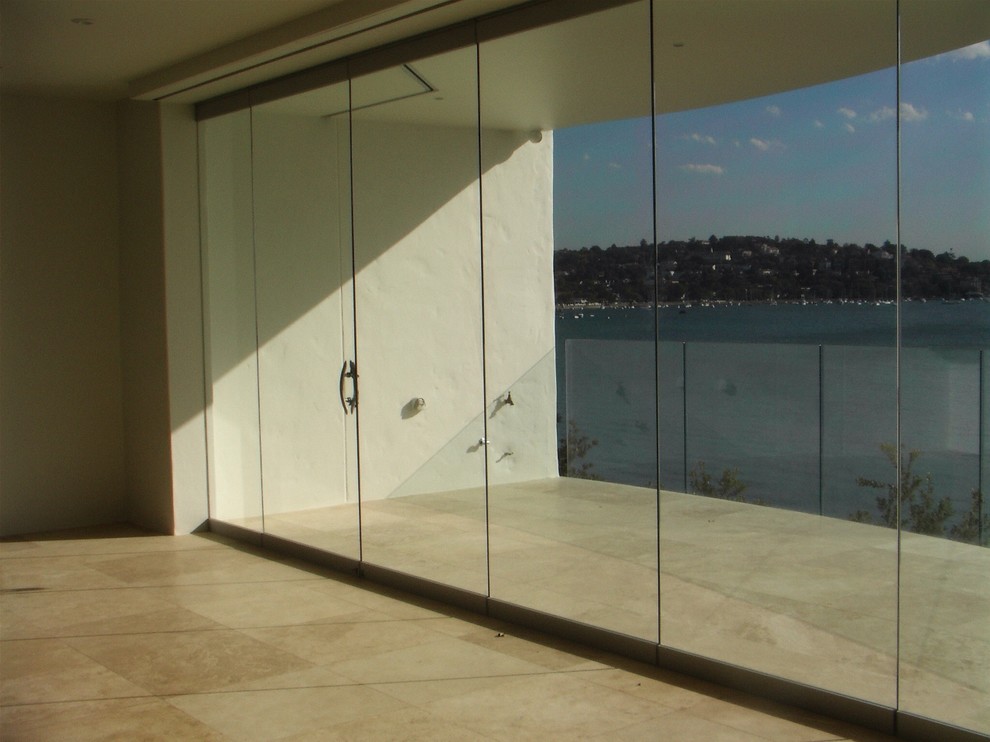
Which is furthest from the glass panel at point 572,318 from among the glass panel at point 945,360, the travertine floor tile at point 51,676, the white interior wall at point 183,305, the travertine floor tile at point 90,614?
the white interior wall at point 183,305

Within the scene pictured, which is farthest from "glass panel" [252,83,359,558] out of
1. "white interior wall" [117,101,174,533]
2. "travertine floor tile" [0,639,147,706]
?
"travertine floor tile" [0,639,147,706]

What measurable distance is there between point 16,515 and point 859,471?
247 inches

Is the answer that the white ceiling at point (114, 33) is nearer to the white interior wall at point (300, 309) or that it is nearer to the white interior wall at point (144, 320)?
the white interior wall at point (144, 320)

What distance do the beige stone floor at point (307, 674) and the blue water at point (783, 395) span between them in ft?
2.88

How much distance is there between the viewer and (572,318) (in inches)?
195

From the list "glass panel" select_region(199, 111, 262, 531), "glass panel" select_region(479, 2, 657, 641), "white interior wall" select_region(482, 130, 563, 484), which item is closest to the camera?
"glass panel" select_region(479, 2, 657, 641)

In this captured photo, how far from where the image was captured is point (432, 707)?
4.36 meters

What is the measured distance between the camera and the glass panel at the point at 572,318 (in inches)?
184

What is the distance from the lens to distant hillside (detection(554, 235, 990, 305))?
3730 mm

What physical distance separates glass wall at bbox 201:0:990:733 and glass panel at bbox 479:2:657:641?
0.01 meters

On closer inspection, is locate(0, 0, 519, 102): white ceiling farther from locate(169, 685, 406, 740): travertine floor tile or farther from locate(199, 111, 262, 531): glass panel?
locate(169, 685, 406, 740): travertine floor tile

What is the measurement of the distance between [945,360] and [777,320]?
68 centimetres

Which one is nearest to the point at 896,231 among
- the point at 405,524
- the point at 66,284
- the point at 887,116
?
the point at 887,116

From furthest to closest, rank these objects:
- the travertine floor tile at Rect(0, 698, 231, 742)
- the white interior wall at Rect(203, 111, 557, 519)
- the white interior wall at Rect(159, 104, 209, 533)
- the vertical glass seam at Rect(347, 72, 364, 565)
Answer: the white interior wall at Rect(159, 104, 209, 533) → the vertical glass seam at Rect(347, 72, 364, 565) → the white interior wall at Rect(203, 111, 557, 519) → the travertine floor tile at Rect(0, 698, 231, 742)
